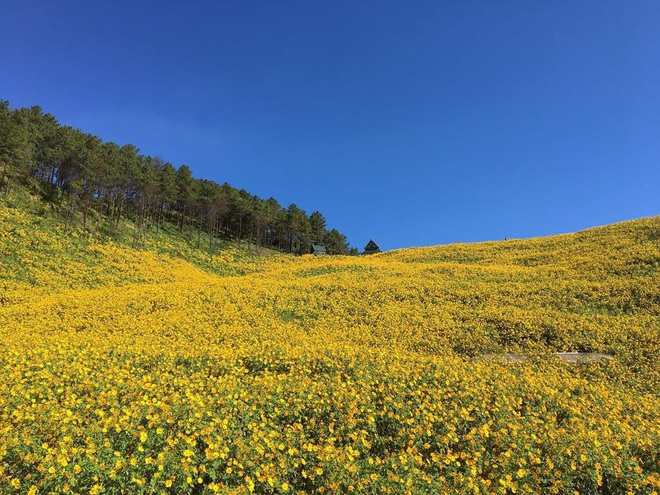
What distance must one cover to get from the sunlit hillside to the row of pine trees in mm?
22360

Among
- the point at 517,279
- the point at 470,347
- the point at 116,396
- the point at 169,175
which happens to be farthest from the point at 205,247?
the point at 116,396

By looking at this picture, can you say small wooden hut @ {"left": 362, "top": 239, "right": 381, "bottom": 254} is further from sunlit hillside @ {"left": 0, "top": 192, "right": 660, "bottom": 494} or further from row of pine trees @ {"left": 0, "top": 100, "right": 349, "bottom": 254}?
sunlit hillside @ {"left": 0, "top": 192, "right": 660, "bottom": 494}

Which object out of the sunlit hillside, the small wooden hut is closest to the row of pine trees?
the small wooden hut

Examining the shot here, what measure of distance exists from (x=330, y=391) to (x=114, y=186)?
152 ft

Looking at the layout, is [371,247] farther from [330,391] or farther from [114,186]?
[330,391]

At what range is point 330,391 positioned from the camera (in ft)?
27.1

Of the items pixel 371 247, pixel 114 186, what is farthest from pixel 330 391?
pixel 371 247

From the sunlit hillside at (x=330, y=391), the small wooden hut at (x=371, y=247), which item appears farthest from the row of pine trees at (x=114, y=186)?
the sunlit hillside at (x=330, y=391)

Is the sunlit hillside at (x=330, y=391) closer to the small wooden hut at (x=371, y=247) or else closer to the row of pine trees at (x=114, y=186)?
the row of pine trees at (x=114, y=186)

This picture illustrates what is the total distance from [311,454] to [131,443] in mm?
2659

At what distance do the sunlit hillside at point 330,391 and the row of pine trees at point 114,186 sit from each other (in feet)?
73.4

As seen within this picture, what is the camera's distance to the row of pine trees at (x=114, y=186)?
40.8m

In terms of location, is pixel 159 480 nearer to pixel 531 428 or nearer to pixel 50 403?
pixel 50 403

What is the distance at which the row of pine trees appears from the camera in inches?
1608
